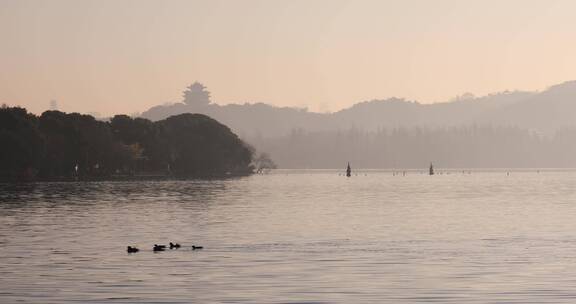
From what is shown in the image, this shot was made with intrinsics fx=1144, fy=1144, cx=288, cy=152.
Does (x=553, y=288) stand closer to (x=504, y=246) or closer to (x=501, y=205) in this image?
(x=504, y=246)

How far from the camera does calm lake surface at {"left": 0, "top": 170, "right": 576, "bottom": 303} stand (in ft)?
157

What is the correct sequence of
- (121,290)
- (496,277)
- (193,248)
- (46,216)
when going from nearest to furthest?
(121,290)
(496,277)
(193,248)
(46,216)

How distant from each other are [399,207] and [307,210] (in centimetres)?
1333

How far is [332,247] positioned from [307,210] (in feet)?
162

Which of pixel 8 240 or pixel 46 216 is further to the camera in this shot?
pixel 46 216

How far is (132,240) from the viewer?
255 feet

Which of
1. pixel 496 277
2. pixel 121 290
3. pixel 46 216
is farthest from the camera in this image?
pixel 46 216

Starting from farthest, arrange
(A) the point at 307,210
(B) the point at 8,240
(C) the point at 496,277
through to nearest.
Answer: (A) the point at 307,210, (B) the point at 8,240, (C) the point at 496,277

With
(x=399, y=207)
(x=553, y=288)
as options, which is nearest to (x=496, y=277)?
(x=553, y=288)

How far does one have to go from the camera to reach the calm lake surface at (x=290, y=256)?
47938 millimetres

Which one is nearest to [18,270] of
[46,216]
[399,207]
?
[46,216]

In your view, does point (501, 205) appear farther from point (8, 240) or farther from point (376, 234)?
point (8, 240)

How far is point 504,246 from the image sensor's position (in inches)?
2840

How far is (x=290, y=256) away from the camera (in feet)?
213
